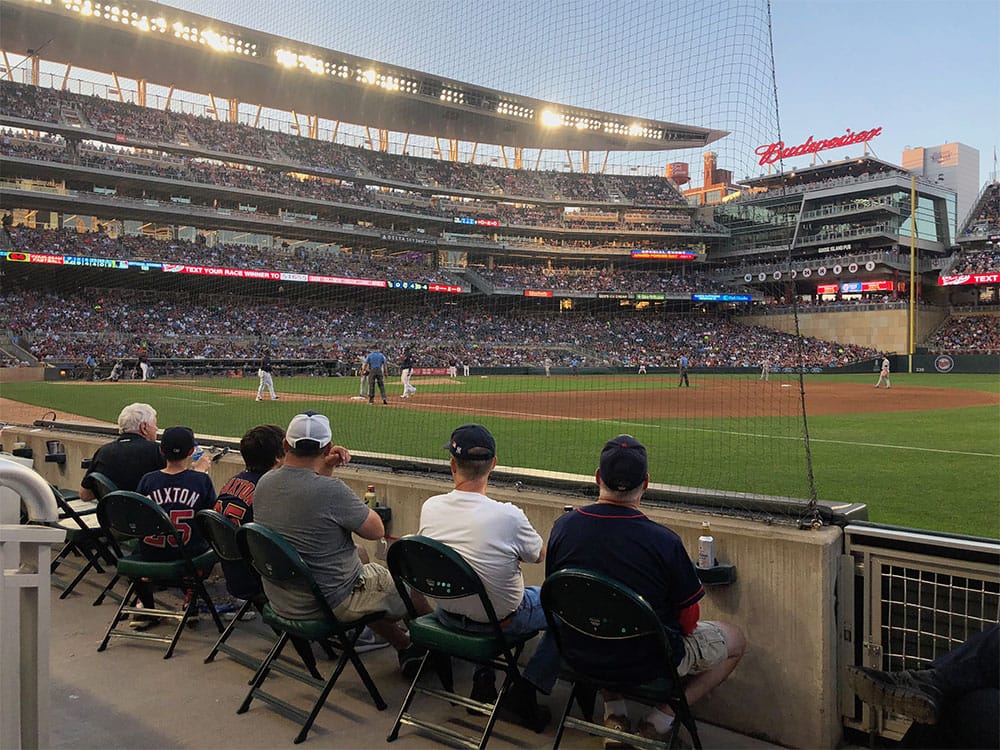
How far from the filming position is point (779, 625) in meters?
3.37

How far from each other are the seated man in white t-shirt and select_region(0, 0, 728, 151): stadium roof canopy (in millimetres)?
35324

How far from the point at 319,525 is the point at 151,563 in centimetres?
163

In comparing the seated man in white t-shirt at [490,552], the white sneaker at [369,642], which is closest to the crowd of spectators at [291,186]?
the white sneaker at [369,642]

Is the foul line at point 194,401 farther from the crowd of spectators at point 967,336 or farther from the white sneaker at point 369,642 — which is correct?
the crowd of spectators at point 967,336

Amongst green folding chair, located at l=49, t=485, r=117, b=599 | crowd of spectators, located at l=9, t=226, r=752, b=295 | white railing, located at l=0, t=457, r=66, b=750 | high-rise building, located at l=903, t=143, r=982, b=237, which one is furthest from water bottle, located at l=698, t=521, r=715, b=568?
high-rise building, located at l=903, t=143, r=982, b=237

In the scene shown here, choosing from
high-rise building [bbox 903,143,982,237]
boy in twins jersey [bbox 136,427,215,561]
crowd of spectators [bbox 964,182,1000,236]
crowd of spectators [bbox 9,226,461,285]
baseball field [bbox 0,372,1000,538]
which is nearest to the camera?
boy in twins jersey [bbox 136,427,215,561]

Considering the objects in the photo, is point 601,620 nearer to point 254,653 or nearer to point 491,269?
point 254,653

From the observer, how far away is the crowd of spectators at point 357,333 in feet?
94.3

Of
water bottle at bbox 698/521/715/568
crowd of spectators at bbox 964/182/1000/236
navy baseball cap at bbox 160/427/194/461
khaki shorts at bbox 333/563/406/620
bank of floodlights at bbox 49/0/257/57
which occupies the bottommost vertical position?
khaki shorts at bbox 333/563/406/620

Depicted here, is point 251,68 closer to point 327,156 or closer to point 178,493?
point 327,156

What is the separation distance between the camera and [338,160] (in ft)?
190

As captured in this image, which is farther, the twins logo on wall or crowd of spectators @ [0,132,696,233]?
crowd of spectators @ [0,132,696,233]

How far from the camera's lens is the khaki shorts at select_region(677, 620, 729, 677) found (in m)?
3.03

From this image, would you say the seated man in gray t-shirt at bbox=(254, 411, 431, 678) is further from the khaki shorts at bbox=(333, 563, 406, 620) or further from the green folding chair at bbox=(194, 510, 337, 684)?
the green folding chair at bbox=(194, 510, 337, 684)
